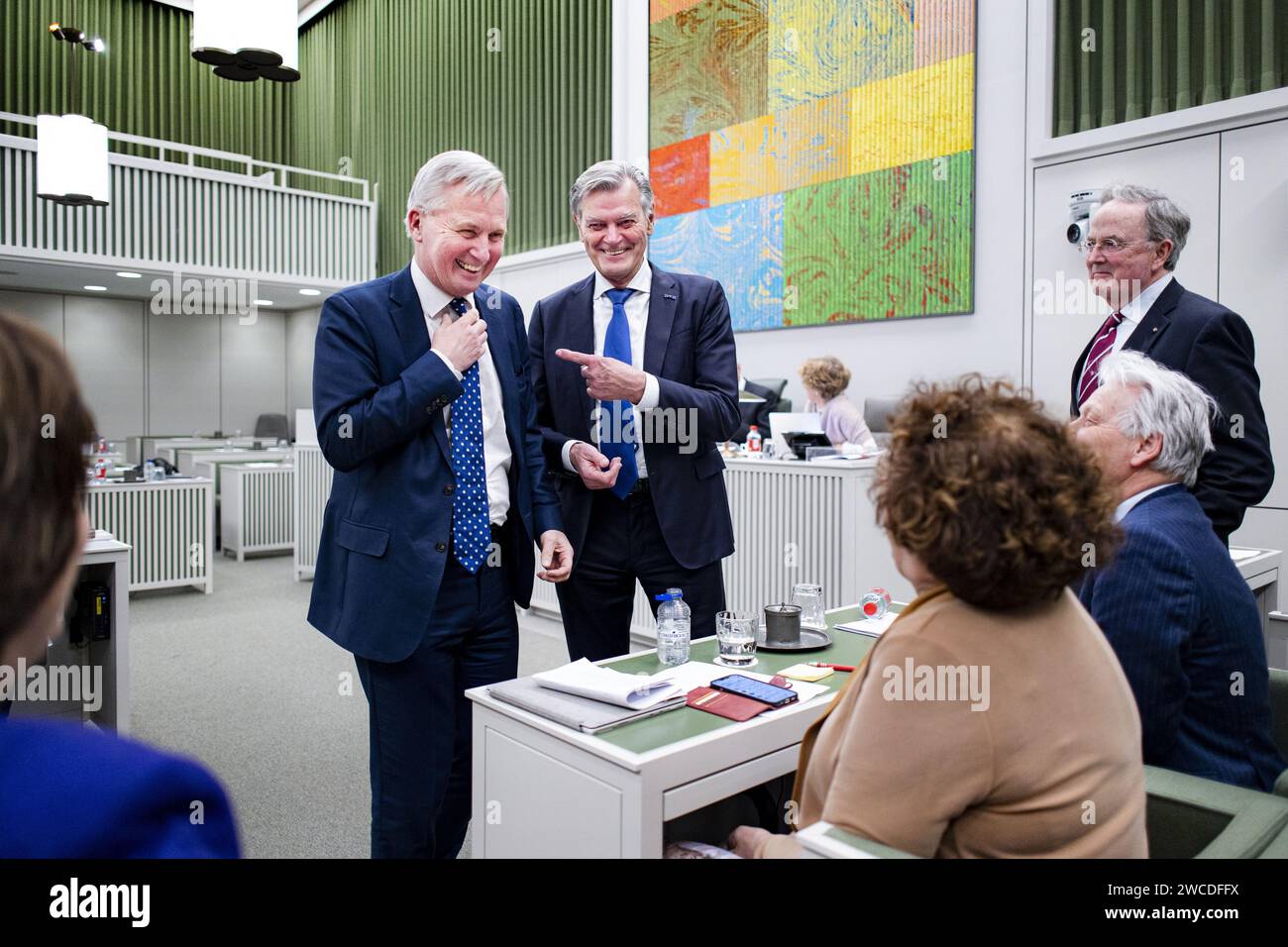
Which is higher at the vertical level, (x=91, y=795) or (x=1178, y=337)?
(x=1178, y=337)

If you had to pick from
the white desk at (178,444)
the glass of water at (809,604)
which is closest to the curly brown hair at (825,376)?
the glass of water at (809,604)

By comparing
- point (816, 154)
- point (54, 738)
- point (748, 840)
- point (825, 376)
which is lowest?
point (748, 840)

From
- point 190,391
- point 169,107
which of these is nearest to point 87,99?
point 169,107

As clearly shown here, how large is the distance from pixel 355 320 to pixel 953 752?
145 cm

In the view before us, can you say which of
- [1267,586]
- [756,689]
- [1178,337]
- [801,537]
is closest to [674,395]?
[756,689]

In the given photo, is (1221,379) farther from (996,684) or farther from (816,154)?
(816,154)

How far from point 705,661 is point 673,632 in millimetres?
101

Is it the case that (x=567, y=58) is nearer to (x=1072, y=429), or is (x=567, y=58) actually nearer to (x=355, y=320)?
(x=355, y=320)

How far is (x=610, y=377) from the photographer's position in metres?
2.19

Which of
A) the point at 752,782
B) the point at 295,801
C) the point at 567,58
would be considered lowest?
the point at 295,801

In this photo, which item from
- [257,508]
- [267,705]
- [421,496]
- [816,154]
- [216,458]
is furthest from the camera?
[216,458]

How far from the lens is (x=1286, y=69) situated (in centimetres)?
443

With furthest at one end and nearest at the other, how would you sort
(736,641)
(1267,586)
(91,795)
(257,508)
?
1. (257,508)
2. (1267,586)
3. (736,641)
4. (91,795)

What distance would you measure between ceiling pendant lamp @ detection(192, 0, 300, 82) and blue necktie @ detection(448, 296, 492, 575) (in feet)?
12.0
